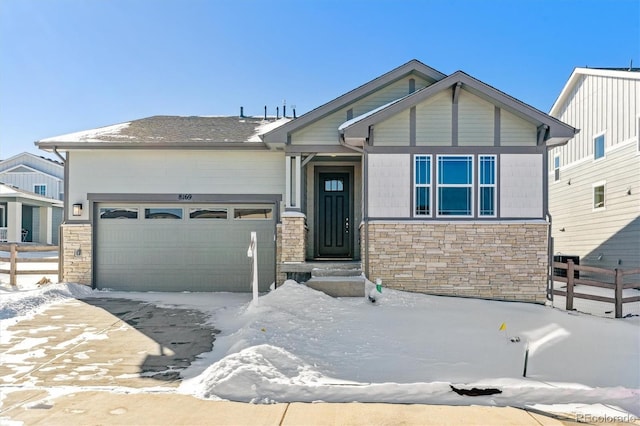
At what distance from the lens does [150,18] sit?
1184cm

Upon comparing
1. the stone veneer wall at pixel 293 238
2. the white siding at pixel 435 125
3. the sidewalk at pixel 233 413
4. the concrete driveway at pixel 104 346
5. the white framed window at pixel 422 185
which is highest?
the white siding at pixel 435 125

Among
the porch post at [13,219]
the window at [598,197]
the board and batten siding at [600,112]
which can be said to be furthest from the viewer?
the porch post at [13,219]

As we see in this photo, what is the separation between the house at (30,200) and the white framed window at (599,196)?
25840 millimetres

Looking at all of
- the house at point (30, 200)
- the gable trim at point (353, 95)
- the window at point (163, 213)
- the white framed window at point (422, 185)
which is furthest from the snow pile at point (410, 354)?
the house at point (30, 200)

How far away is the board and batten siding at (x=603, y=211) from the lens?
1339 centimetres

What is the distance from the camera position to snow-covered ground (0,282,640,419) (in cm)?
473

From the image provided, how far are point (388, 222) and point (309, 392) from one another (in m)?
5.76

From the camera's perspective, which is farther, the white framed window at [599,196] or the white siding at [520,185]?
the white framed window at [599,196]

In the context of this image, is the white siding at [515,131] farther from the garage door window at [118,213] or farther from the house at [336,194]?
the garage door window at [118,213]

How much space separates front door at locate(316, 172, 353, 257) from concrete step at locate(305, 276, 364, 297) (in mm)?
2897

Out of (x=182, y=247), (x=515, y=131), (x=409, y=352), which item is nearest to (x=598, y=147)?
(x=515, y=131)

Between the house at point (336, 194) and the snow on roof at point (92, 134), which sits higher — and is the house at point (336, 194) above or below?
below

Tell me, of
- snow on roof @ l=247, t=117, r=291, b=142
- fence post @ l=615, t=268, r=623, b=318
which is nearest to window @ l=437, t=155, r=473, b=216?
fence post @ l=615, t=268, r=623, b=318

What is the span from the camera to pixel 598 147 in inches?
603
